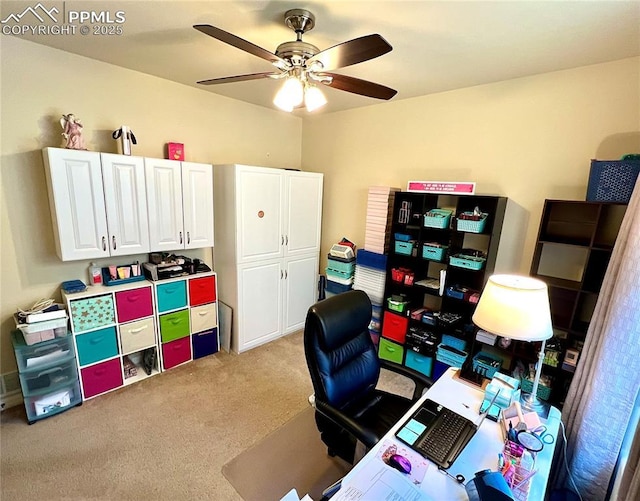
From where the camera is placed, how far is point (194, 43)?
1923 millimetres

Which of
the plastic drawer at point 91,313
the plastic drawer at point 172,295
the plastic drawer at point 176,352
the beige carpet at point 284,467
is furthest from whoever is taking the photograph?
the plastic drawer at point 176,352

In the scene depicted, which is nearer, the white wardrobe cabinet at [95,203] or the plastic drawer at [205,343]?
the white wardrobe cabinet at [95,203]

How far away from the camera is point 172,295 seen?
2693 mm

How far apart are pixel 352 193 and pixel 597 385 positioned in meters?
A: 2.55

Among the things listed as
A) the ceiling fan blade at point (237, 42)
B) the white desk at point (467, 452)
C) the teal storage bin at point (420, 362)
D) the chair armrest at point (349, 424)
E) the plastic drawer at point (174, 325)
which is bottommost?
the teal storage bin at point (420, 362)

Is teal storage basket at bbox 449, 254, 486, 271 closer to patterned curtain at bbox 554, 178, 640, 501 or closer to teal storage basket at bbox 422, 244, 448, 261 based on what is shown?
teal storage basket at bbox 422, 244, 448, 261

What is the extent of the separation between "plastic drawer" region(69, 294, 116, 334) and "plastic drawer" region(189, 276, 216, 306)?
628 millimetres

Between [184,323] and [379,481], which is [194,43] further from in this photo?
[379,481]

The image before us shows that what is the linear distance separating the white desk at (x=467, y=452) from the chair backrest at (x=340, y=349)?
37 centimetres

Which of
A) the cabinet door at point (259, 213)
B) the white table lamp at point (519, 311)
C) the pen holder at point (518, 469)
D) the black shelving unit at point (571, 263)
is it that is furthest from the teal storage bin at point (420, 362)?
the cabinet door at point (259, 213)

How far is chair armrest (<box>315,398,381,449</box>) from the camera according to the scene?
4.28 feet

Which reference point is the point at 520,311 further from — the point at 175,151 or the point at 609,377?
the point at 175,151

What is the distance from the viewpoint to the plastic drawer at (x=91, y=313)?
2.21 metres

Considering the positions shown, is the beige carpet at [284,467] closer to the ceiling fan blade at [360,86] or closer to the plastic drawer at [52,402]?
the plastic drawer at [52,402]
